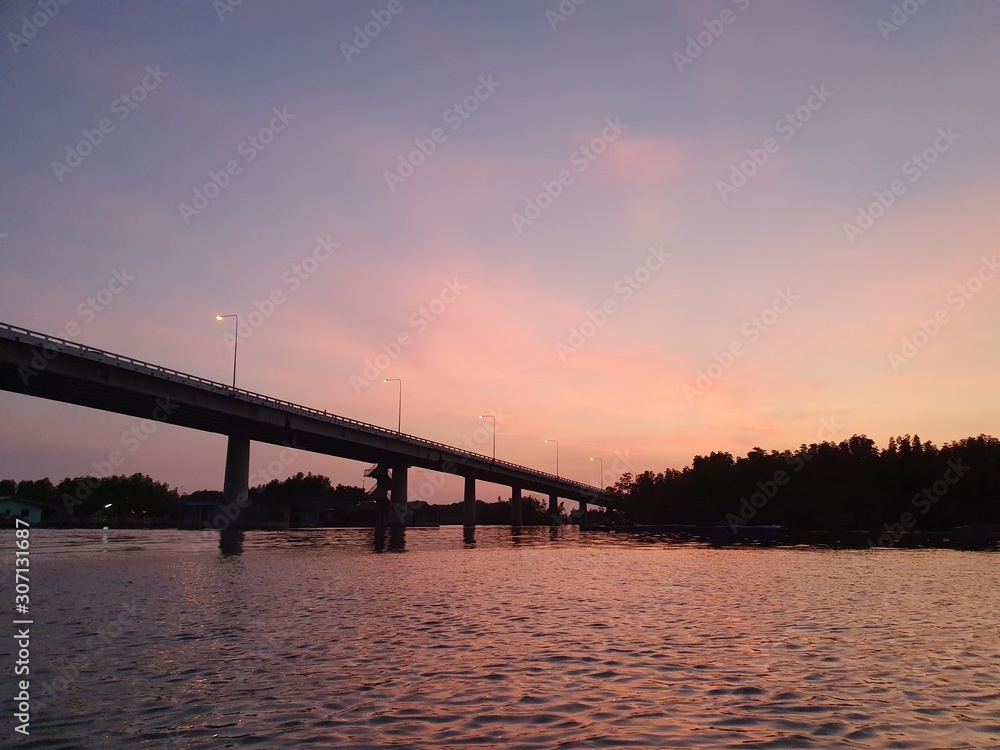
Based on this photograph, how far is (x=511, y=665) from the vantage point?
52.0 feet

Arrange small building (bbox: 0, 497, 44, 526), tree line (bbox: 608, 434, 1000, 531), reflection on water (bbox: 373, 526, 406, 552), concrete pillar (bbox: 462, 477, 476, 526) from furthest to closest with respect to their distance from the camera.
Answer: concrete pillar (bbox: 462, 477, 476, 526) < small building (bbox: 0, 497, 44, 526) < tree line (bbox: 608, 434, 1000, 531) < reflection on water (bbox: 373, 526, 406, 552)

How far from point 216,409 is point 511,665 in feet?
287

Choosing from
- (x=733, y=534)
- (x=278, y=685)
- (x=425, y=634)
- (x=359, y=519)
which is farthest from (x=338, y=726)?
(x=359, y=519)

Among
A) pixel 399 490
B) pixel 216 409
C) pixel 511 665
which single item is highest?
pixel 216 409

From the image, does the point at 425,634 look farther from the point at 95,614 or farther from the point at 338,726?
the point at 95,614

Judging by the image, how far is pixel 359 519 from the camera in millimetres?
191125

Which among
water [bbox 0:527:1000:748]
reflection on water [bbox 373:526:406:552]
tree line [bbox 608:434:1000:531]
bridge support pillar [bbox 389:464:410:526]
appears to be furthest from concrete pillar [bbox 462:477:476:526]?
water [bbox 0:527:1000:748]

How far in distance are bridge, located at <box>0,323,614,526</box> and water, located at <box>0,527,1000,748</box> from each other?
159 ft

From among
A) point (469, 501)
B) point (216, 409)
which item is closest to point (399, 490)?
point (469, 501)

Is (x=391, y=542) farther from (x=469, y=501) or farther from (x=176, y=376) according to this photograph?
(x=469, y=501)

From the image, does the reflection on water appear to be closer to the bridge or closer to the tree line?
the bridge

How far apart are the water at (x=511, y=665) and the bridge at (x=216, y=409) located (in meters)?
48.3

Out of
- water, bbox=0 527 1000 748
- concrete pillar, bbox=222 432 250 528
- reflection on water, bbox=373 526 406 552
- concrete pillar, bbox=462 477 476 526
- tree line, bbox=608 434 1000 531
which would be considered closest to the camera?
water, bbox=0 527 1000 748

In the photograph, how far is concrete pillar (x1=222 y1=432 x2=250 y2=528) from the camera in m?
104
